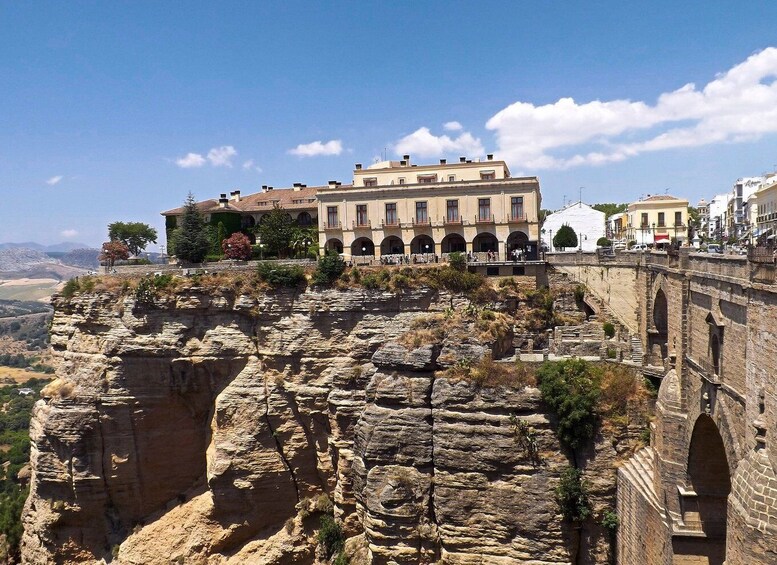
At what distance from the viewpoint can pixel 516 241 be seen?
122 feet

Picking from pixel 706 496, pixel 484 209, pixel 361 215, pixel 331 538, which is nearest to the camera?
pixel 706 496

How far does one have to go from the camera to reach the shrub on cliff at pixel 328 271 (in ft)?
104

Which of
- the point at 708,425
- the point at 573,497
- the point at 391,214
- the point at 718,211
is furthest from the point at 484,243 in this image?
the point at 718,211

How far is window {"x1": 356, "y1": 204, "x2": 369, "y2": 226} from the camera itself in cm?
3784

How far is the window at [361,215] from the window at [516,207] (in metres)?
9.09

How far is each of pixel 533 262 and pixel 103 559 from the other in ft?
97.6

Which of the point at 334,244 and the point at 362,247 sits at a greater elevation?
the point at 334,244

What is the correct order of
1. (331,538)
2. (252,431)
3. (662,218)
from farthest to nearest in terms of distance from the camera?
(662,218) < (252,431) < (331,538)

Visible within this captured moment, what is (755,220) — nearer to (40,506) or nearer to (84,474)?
(84,474)

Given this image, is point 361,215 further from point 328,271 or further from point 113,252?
point 113,252

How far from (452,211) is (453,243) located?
2314mm

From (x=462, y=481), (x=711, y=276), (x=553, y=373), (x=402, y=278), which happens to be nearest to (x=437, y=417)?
(x=462, y=481)

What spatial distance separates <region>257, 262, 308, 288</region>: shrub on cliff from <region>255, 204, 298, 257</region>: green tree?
19.4 ft

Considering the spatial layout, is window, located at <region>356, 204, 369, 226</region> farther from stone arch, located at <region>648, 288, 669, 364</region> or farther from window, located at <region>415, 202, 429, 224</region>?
stone arch, located at <region>648, 288, 669, 364</region>
